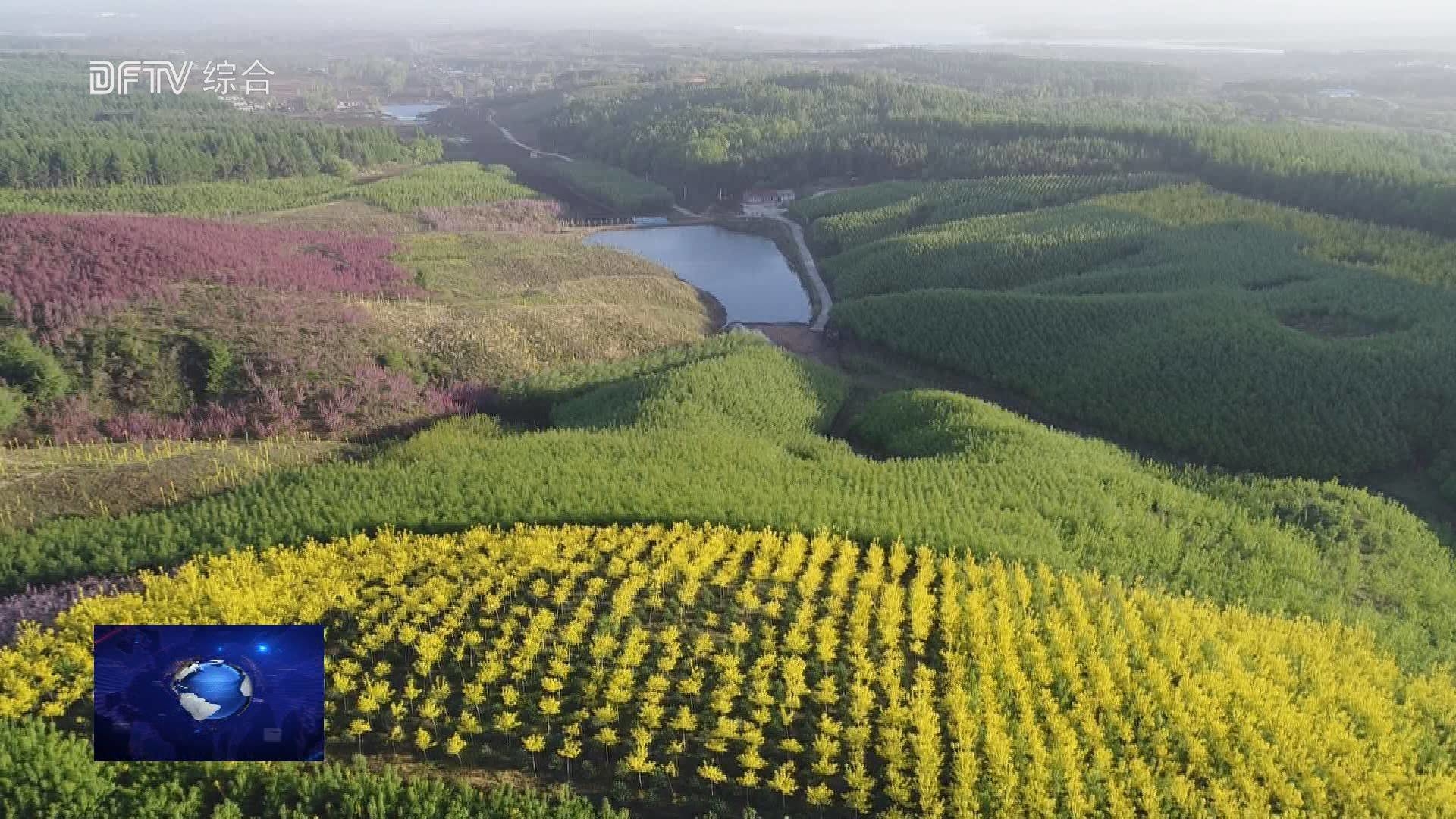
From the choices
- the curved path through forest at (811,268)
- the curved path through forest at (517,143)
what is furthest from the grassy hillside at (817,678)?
the curved path through forest at (517,143)

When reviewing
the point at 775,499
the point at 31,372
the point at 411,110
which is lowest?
the point at 31,372

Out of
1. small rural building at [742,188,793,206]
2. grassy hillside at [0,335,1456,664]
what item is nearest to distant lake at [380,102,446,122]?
small rural building at [742,188,793,206]

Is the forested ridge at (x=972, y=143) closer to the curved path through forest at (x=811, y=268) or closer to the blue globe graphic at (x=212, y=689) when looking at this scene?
the curved path through forest at (x=811, y=268)

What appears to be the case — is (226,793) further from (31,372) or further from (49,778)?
(31,372)

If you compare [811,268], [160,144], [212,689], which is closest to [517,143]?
[160,144]

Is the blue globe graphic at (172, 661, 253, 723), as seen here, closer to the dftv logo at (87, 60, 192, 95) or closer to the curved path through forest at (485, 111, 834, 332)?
the curved path through forest at (485, 111, 834, 332)

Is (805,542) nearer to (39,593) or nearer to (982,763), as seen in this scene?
(982,763)
